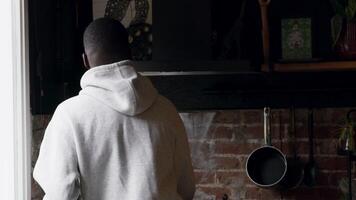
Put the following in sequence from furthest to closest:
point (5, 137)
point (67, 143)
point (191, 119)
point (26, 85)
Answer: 1. point (191, 119)
2. point (26, 85)
3. point (5, 137)
4. point (67, 143)

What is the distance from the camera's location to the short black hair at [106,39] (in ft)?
6.40

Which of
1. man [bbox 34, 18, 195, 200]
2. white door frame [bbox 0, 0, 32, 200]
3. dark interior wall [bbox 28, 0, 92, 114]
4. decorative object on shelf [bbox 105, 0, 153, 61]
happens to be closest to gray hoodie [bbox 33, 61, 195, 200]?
man [bbox 34, 18, 195, 200]

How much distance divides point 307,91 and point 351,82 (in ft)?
0.60

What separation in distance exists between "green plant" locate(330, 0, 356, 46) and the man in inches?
39.8

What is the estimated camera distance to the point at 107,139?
185cm

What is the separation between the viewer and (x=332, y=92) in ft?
9.07

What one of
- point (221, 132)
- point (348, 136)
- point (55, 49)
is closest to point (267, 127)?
point (221, 132)

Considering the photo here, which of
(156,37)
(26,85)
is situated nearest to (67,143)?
(26,85)

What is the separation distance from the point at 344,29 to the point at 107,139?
1.19 metres

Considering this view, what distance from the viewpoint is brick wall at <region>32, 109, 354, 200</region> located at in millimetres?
2770

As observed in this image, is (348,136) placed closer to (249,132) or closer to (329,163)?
(329,163)

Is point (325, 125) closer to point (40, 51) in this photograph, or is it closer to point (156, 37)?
point (156, 37)

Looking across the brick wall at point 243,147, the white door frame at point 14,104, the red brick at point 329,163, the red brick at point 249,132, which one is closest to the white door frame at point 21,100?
the white door frame at point 14,104

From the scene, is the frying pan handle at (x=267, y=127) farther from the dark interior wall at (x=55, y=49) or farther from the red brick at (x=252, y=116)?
the dark interior wall at (x=55, y=49)
